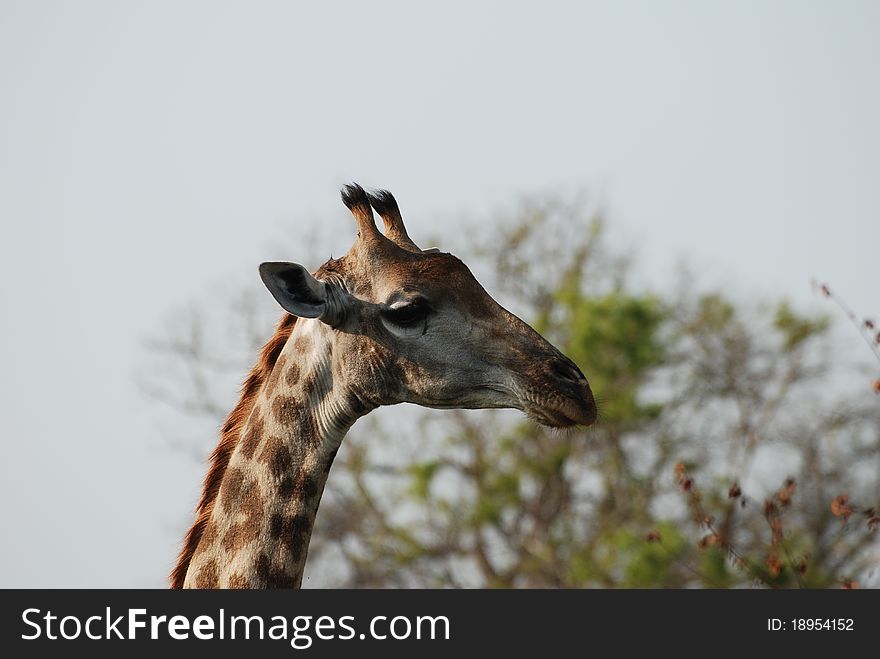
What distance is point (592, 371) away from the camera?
141 ft

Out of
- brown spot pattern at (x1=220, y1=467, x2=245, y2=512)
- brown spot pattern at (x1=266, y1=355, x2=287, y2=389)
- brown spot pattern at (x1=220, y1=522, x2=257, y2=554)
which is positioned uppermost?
brown spot pattern at (x1=266, y1=355, x2=287, y2=389)

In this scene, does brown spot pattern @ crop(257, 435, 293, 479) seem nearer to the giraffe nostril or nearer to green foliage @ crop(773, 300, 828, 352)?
the giraffe nostril

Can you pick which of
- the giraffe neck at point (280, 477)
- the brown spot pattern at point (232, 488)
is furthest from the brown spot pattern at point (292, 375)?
the brown spot pattern at point (232, 488)

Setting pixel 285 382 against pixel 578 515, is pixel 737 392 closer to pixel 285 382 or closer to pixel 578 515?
pixel 578 515

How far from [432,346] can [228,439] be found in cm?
129

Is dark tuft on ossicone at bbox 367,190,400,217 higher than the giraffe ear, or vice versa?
dark tuft on ossicone at bbox 367,190,400,217

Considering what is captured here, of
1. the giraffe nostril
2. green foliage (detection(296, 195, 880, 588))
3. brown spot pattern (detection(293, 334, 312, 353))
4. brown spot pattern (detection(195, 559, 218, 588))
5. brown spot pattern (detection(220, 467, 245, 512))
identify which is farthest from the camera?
green foliage (detection(296, 195, 880, 588))

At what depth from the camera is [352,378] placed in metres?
7.74

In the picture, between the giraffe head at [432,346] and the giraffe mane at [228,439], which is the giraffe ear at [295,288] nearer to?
the giraffe head at [432,346]

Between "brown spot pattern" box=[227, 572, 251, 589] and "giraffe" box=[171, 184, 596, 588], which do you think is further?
"giraffe" box=[171, 184, 596, 588]

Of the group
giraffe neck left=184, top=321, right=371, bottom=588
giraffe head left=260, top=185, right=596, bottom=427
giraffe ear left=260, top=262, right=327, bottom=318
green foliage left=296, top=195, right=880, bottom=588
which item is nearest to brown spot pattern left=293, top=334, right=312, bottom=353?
giraffe neck left=184, top=321, right=371, bottom=588

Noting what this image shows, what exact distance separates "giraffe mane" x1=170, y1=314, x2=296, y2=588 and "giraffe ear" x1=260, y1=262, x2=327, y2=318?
1.95ft

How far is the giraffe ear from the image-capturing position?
762 centimetres
